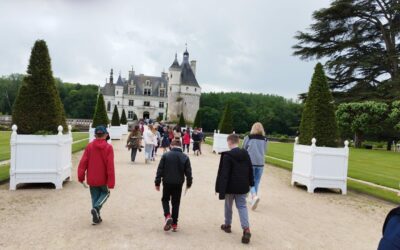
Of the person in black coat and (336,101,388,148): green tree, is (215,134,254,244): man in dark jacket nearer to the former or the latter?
the person in black coat

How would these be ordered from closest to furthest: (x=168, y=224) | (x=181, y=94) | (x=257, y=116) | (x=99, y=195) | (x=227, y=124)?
(x=168, y=224), (x=99, y=195), (x=227, y=124), (x=181, y=94), (x=257, y=116)

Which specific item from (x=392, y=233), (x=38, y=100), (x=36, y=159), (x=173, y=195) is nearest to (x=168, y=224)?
(x=173, y=195)

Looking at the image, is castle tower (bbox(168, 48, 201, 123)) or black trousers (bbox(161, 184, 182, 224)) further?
castle tower (bbox(168, 48, 201, 123))

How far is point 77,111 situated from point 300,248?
309 ft

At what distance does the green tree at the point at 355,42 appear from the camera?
35656 mm

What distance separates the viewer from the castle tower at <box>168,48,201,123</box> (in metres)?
84.8

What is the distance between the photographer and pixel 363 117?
1391 inches

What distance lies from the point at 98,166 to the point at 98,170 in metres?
0.06

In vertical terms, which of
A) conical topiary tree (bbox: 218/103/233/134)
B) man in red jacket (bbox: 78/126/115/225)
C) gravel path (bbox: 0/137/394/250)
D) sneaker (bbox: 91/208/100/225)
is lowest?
gravel path (bbox: 0/137/394/250)

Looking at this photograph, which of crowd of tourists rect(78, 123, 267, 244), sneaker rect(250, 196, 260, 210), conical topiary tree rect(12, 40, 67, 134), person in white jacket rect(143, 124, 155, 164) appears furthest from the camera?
person in white jacket rect(143, 124, 155, 164)

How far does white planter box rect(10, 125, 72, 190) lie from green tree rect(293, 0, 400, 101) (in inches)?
1206

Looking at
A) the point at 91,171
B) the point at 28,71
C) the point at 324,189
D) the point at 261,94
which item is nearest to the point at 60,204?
the point at 91,171

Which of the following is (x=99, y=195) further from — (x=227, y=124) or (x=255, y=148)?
(x=227, y=124)

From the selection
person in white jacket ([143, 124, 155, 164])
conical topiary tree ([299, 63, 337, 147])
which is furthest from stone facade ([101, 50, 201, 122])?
conical topiary tree ([299, 63, 337, 147])
